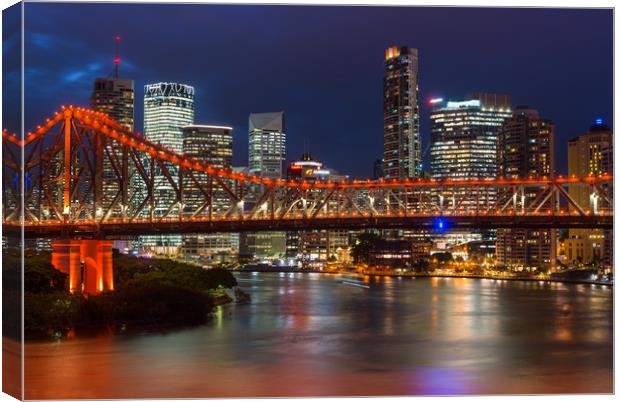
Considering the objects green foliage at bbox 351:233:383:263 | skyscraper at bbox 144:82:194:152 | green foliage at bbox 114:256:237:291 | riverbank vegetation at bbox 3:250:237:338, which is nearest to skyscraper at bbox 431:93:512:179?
green foliage at bbox 351:233:383:263

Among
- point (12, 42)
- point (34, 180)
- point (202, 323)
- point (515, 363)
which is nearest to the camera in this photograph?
point (12, 42)

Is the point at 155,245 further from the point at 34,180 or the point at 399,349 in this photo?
the point at 399,349

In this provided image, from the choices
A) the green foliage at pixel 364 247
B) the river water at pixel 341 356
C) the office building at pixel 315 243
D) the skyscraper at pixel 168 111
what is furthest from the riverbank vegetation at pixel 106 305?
the office building at pixel 315 243

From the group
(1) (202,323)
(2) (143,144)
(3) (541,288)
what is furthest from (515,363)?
(3) (541,288)

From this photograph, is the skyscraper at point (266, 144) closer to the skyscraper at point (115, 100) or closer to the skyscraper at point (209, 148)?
the skyscraper at point (209, 148)

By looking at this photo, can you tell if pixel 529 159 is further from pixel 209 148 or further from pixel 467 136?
pixel 209 148

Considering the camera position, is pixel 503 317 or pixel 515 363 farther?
pixel 503 317

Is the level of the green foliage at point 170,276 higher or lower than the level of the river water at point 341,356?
higher

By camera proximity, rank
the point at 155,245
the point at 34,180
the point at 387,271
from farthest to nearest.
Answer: the point at 155,245, the point at 387,271, the point at 34,180
